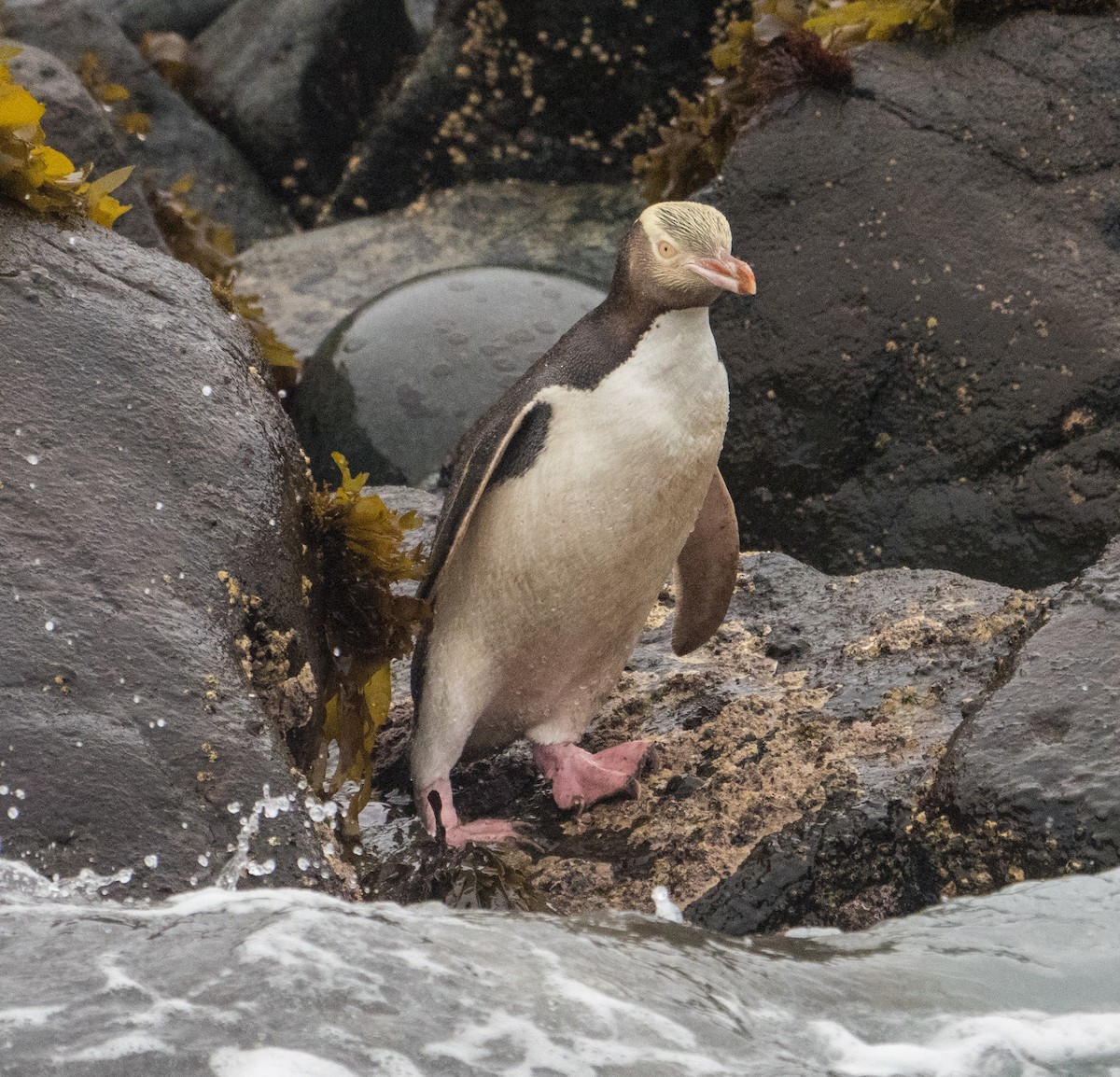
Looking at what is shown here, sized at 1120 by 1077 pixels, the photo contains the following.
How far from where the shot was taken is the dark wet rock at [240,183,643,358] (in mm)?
10391

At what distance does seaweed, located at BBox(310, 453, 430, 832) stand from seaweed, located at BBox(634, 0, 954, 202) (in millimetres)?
2950

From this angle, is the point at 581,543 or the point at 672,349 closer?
the point at 672,349

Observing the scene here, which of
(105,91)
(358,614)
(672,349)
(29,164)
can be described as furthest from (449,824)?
(105,91)

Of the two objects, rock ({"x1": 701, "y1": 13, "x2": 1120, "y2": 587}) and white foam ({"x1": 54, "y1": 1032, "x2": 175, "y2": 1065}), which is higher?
white foam ({"x1": 54, "y1": 1032, "x2": 175, "y2": 1065})

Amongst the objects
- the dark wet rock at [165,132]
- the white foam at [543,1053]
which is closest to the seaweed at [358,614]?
the white foam at [543,1053]

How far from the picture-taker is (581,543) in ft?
14.8

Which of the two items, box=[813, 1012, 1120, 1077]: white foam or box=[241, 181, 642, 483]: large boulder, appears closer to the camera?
box=[813, 1012, 1120, 1077]: white foam

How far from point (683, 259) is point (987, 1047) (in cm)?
228

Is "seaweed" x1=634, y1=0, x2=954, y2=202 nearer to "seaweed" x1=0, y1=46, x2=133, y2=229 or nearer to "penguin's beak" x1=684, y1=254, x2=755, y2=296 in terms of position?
"penguin's beak" x1=684, y1=254, x2=755, y2=296

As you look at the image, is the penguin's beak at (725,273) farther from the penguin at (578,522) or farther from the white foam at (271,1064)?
the white foam at (271,1064)

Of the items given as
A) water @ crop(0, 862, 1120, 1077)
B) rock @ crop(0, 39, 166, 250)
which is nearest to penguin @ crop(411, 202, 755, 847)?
water @ crop(0, 862, 1120, 1077)

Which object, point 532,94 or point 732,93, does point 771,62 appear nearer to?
point 732,93

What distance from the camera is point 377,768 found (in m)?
4.97

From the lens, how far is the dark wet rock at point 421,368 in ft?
26.3
